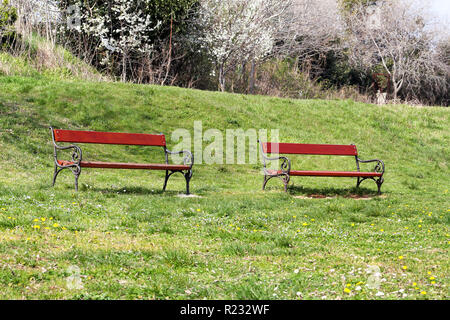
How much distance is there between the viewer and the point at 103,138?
850cm

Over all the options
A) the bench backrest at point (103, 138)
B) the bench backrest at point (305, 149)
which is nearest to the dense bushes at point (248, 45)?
the bench backrest at point (103, 138)

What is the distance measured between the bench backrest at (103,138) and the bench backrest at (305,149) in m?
2.11

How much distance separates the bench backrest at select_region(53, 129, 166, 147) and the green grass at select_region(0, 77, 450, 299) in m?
0.76

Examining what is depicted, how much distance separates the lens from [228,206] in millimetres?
6781

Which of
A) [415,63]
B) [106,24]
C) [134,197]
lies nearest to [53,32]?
[106,24]

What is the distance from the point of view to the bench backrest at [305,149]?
9.44 meters

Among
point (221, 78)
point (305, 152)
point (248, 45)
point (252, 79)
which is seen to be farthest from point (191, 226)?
point (252, 79)

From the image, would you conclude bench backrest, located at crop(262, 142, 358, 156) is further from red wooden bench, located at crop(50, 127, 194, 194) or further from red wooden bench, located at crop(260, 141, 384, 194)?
red wooden bench, located at crop(50, 127, 194, 194)

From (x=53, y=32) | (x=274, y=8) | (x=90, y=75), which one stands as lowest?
(x=90, y=75)

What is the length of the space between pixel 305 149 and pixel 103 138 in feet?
13.3

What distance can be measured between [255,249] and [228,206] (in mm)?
2127

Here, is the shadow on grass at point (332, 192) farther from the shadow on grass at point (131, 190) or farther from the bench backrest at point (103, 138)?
the bench backrest at point (103, 138)

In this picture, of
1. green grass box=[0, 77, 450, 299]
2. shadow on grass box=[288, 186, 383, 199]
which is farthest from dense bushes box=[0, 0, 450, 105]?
shadow on grass box=[288, 186, 383, 199]
